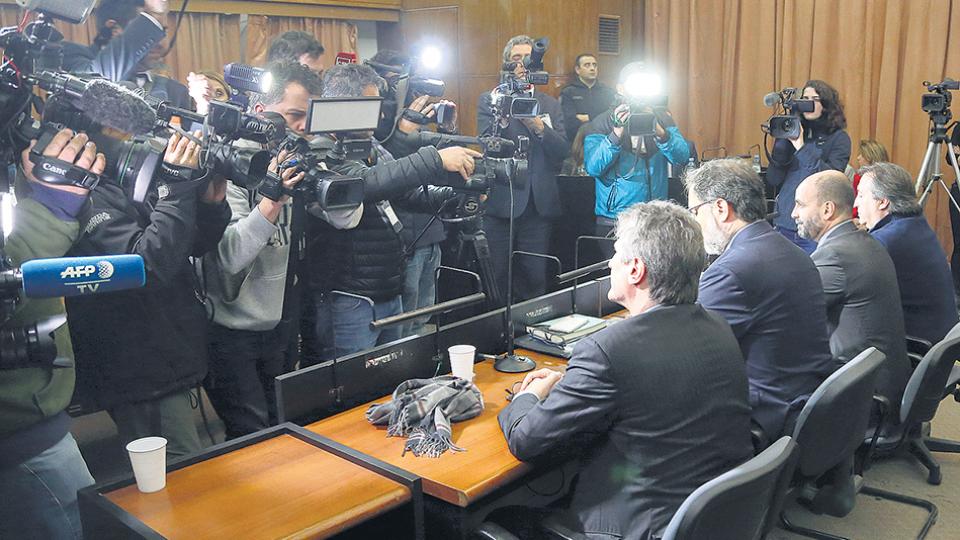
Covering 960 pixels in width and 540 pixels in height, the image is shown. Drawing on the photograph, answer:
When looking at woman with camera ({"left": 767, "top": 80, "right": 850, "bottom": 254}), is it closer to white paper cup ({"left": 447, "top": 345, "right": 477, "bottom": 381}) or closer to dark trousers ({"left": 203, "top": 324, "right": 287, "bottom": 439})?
white paper cup ({"left": 447, "top": 345, "right": 477, "bottom": 381})

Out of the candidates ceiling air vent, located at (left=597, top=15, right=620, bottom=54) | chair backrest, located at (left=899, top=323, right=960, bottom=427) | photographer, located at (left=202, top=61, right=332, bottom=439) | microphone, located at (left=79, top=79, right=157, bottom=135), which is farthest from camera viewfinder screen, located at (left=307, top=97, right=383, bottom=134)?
ceiling air vent, located at (left=597, top=15, right=620, bottom=54)

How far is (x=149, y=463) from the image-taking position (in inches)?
65.6

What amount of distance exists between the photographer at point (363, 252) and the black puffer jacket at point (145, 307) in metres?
0.56

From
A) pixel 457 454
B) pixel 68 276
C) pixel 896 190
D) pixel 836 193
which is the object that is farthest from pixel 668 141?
pixel 68 276

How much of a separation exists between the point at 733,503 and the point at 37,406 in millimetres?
1279

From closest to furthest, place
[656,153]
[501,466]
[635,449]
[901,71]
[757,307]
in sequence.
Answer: [635,449]
[501,466]
[757,307]
[656,153]
[901,71]

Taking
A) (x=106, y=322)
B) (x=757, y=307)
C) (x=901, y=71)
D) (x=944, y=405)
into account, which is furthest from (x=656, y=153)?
(x=106, y=322)

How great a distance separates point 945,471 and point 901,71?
3.67 m

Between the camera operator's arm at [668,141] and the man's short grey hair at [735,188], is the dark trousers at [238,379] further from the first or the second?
the camera operator's arm at [668,141]

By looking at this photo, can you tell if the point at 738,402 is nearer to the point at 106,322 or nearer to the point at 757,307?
the point at 757,307

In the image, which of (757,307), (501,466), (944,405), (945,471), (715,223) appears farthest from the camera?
(944,405)

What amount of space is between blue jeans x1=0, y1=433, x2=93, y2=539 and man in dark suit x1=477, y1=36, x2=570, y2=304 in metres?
2.69

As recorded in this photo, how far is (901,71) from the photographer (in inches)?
233

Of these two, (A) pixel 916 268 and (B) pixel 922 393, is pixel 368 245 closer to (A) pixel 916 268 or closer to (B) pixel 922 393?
(B) pixel 922 393
